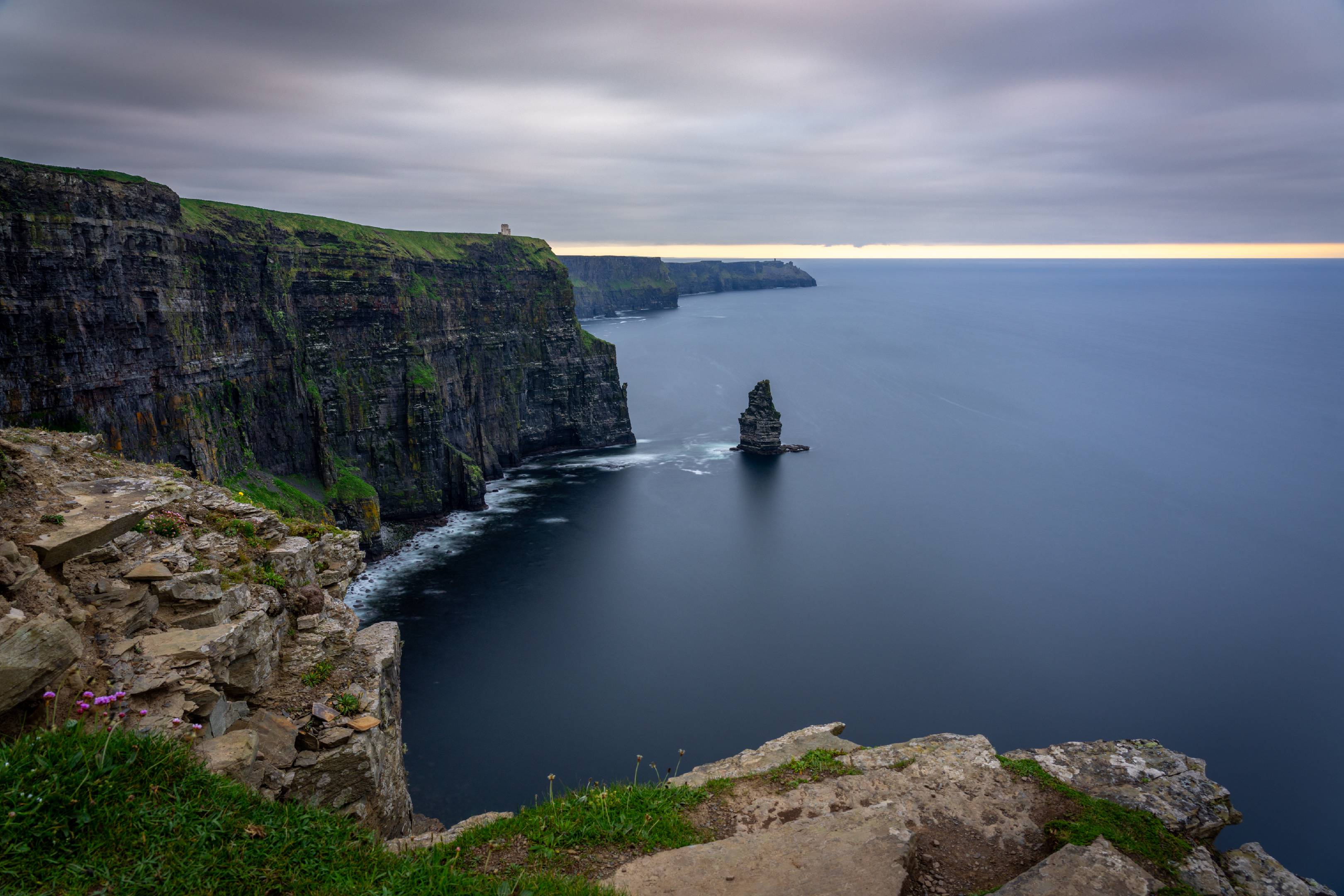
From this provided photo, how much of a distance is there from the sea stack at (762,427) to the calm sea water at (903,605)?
4.21m

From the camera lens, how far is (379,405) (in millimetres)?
78500

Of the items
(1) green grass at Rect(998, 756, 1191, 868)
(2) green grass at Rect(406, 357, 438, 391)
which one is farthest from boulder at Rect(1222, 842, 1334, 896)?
(2) green grass at Rect(406, 357, 438, 391)

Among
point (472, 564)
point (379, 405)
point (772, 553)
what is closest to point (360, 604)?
point (472, 564)

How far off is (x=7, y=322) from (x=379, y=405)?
1588 inches

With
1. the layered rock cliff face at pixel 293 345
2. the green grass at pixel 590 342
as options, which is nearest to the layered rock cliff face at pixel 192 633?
the layered rock cliff face at pixel 293 345

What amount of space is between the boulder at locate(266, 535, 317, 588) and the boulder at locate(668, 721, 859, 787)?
993cm

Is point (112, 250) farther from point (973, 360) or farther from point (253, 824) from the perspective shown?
point (973, 360)

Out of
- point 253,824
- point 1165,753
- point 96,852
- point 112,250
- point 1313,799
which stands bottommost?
point 1313,799

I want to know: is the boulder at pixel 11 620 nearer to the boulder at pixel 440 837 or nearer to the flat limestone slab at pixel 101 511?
the flat limestone slab at pixel 101 511

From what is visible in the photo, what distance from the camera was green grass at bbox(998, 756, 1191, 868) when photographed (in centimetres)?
1299

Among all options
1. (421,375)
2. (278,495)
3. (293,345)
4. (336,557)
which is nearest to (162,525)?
(336,557)

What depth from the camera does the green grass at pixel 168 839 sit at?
8.04m

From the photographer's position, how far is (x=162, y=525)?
49.3 ft

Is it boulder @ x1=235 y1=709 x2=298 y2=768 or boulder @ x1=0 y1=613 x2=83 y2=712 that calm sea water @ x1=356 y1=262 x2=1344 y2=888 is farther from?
boulder @ x1=0 y1=613 x2=83 y2=712
